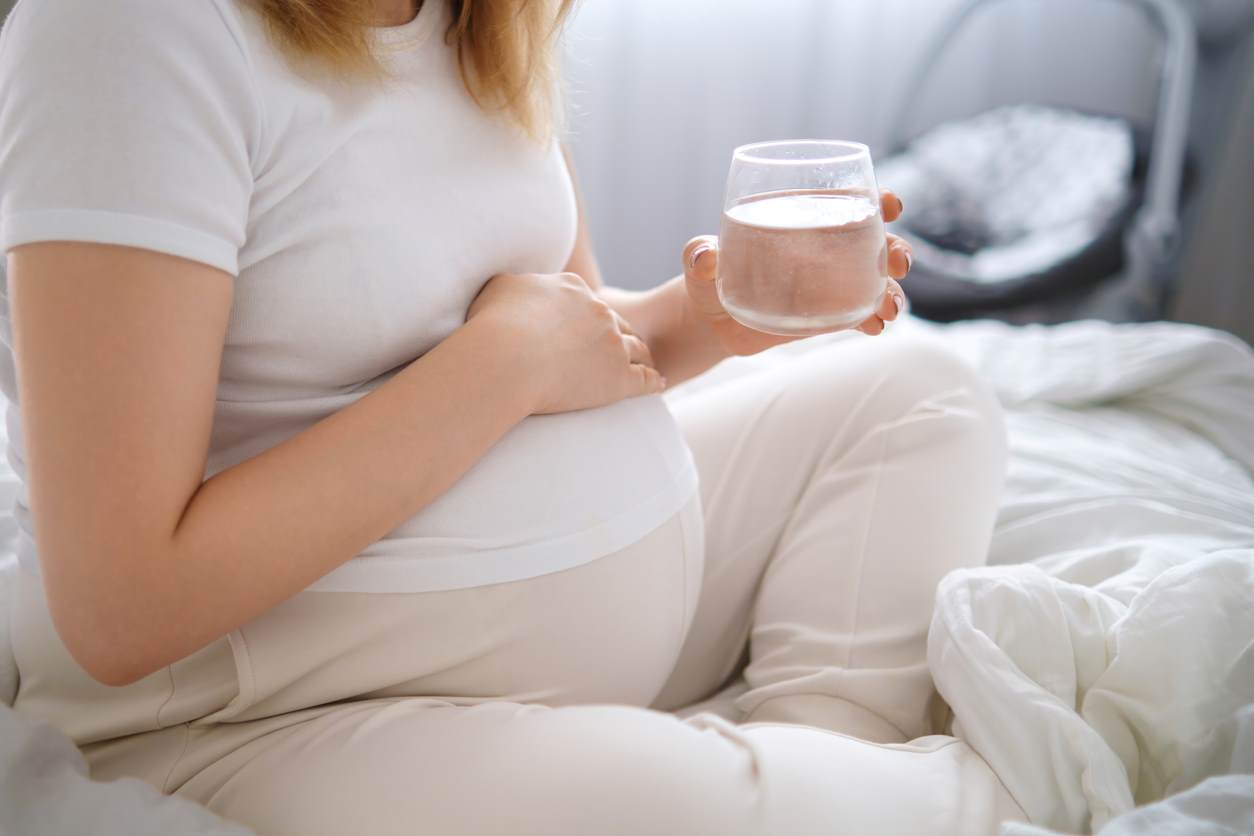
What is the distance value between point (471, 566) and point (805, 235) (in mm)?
299

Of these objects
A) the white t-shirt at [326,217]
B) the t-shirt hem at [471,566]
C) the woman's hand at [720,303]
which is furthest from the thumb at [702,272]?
the t-shirt hem at [471,566]

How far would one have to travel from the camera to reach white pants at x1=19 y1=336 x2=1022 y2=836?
0.61 meters

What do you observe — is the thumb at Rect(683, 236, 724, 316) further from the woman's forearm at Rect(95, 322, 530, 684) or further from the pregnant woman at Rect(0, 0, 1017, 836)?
the woman's forearm at Rect(95, 322, 530, 684)

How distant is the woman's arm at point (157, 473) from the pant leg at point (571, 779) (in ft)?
0.35

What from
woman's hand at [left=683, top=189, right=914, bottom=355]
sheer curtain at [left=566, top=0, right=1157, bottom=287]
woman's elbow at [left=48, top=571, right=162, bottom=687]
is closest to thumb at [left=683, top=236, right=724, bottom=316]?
woman's hand at [left=683, top=189, right=914, bottom=355]

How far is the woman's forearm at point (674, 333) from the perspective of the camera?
0.94 meters

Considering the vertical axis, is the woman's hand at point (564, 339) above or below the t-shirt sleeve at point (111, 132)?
below

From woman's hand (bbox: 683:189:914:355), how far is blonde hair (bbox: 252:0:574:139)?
0.17 metres

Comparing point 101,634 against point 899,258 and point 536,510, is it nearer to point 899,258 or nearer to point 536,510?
point 536,510

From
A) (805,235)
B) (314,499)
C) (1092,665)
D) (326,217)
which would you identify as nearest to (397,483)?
(314,499)

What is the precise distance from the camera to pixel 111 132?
541 mm

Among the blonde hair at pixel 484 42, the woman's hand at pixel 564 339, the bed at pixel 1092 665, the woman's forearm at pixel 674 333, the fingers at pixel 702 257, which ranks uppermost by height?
the blonde hair at pixel 484 42

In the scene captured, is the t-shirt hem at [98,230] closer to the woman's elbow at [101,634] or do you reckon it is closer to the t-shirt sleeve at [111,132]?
the t-shirt sleeve at [111,132]

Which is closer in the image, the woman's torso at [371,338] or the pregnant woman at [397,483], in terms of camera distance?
the pregnant woman at [397,483]
